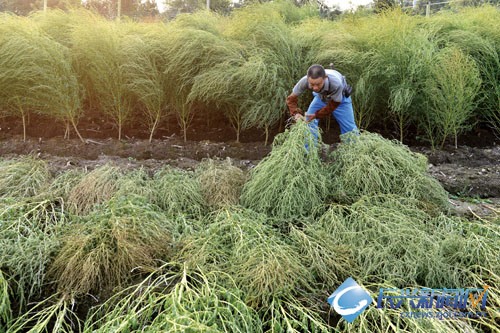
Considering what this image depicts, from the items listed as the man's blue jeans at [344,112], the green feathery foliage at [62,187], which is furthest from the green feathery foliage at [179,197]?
the man's blue jeans at [344,112]

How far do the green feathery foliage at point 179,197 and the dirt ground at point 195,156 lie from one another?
2.90 ft

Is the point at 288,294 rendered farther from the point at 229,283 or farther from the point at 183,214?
the point at 183,214

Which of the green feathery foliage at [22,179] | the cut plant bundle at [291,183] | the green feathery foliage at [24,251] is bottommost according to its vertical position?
the green feathery foliage at [24,251]

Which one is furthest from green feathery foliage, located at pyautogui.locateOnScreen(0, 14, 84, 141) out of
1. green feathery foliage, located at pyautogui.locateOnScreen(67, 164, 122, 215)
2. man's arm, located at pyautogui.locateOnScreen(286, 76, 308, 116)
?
man's arm, located at pyautogui.locateOnScreen(286, 76, 308, 116)

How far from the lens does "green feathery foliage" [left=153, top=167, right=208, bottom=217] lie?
2.88 metres

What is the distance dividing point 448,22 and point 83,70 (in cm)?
637

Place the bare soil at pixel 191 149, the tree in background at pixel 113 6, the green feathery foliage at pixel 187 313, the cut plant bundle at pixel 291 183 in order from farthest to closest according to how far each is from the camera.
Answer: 1. the tree in background at pixel 113 6
2. the bare soil at pixel 191 149
3. the cut plant bundle at pixel 291 183
4. the green feathery foliage at pixel 187 313

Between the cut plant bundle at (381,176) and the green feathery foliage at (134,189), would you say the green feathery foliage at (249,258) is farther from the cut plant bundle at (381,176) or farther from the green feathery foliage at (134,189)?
the cut plant bundle at (381,176)

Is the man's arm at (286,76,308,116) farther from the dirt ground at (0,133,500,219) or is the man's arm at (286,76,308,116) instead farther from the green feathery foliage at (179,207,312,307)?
the green feathery foliage at (179,207,312,307)

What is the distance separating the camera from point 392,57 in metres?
5.07

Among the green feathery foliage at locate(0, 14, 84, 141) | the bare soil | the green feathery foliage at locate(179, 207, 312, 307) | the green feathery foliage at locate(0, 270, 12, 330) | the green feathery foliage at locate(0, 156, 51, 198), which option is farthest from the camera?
the green feathery foliage at locate(0, 14, 84, 141)

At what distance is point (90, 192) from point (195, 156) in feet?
6.91

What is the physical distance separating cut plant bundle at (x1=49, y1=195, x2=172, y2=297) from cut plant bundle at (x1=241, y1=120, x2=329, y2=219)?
851 millimetres

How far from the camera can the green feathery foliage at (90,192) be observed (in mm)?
2874
